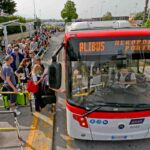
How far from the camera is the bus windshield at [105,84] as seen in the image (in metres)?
5.30

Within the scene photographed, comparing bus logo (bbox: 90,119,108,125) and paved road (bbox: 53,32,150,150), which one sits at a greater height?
bus logo (bbox: 90,119,108,125)

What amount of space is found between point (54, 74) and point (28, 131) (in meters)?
2.33

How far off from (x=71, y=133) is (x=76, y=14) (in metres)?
66.9

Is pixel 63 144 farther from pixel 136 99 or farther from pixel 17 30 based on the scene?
pixel 17 30

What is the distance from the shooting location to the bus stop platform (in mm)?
5848

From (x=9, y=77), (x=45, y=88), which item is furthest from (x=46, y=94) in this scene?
(x=9, y=77)

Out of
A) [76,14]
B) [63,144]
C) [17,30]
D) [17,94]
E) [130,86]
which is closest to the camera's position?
[130,86]

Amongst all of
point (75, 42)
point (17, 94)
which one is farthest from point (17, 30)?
point (75, 42)

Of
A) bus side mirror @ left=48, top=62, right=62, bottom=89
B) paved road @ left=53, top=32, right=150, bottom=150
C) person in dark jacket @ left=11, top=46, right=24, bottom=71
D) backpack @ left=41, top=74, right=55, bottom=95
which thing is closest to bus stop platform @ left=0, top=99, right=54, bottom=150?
paved road @ left=53, top=32, right=150, bottom=150

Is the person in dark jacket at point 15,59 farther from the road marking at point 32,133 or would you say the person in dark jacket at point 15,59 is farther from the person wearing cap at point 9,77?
the road marking at point 32,133

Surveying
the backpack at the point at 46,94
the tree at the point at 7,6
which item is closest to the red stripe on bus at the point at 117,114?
the backpack at the point at 46,94

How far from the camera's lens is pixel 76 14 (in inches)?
2744

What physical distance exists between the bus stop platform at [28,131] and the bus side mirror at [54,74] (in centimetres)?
167

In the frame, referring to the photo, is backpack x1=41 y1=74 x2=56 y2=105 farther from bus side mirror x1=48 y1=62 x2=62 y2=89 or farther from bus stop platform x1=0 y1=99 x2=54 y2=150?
bus side mirror x1=48 y1=62 x2=62 y2=89
